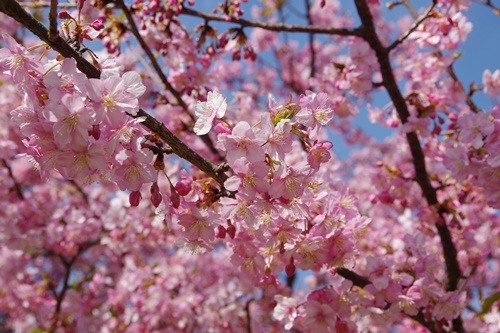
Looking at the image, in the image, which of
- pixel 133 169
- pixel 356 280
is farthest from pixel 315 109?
pixel 356 280

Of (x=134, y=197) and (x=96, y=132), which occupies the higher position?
(x=96, y=132)

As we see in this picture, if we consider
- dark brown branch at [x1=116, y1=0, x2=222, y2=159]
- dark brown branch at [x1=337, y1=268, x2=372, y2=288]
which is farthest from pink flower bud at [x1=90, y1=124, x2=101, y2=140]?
dark brown branch at [x1=116, y1=0, x2=222, y2=159]

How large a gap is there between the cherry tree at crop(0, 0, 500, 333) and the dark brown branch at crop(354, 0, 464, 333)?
0.01 m

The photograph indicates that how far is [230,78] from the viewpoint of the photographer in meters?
9.44

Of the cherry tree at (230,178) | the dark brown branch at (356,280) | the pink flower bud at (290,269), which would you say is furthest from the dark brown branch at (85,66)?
the dark brown branch at (356,280)

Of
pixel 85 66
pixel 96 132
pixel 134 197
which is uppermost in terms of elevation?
pixel 85 66

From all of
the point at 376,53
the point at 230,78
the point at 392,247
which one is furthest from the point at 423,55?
the point at 230,78

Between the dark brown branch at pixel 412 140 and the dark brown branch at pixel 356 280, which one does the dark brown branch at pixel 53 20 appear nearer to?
the dark brown branch at pixel 356 280

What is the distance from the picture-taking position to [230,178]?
1.59 m

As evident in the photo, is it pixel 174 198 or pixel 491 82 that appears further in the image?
pixel 491 82

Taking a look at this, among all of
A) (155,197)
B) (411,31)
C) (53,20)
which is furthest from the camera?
(411,31)

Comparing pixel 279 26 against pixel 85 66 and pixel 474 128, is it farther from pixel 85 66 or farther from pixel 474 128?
pixel 85 66

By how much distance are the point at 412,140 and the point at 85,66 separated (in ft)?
8.23

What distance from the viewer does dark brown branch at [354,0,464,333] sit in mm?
3018
